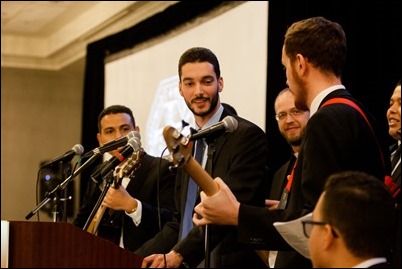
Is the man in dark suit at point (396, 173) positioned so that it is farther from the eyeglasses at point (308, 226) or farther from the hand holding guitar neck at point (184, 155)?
the hand holding guitar neck at point (184, 155)

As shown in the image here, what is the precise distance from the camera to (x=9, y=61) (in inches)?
525

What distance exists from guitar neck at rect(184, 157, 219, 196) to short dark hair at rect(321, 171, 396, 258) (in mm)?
496

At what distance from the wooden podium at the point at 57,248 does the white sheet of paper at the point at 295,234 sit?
46cm

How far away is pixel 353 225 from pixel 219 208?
643 millimetres

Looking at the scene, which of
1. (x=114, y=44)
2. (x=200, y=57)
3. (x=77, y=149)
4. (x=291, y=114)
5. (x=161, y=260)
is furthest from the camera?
(x=114, y=44)

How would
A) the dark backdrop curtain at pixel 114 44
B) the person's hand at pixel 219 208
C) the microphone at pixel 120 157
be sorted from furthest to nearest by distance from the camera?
the dark backdrop curtain at pixel 114 44
the microphone at pixel 120 157
the person's hand at pixel 219 208

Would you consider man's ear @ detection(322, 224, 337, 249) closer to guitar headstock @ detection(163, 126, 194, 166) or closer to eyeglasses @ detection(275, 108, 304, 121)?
guitar headstock @ detection(163, 126, 194, 166)

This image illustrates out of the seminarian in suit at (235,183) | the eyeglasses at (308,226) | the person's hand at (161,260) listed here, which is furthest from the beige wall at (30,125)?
the eyeglasses at (308,226)

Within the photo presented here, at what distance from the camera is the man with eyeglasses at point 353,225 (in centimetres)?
206

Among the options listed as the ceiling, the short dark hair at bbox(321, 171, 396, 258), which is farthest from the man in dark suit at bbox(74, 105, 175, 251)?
the ceiling

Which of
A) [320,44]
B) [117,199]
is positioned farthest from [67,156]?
[320,44]

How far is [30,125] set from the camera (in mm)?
14141

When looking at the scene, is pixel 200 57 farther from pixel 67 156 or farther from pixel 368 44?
pixel 368 44

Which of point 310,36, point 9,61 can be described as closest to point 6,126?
point 9,61
